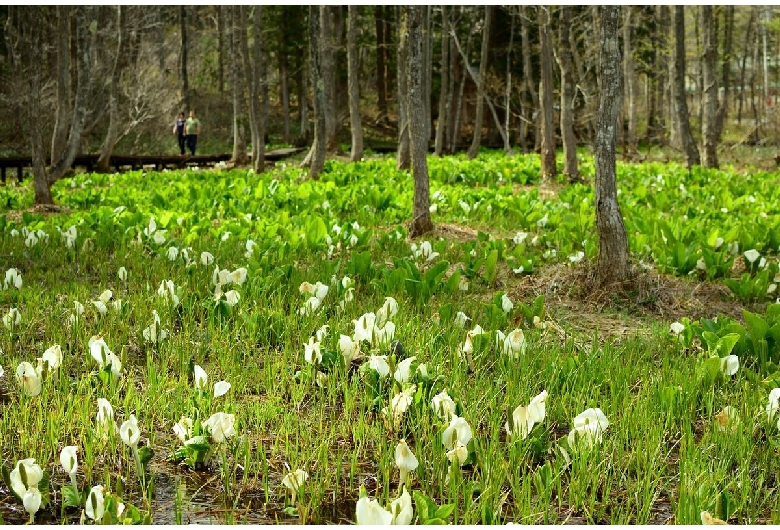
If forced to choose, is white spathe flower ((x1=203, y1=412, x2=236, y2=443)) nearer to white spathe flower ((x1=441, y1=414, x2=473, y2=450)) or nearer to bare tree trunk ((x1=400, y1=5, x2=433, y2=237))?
white spathe flower ((x1=441, y1=414, x2=473, y2=450))

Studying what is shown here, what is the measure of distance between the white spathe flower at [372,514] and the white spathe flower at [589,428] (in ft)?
3.10

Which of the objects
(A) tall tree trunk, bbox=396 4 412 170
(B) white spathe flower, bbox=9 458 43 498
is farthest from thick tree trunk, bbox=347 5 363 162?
(B) white spathe flower, bbox=9 458 43 498

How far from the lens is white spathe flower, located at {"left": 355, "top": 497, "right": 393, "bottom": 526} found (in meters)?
2.14

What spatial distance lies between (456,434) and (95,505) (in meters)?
1.17

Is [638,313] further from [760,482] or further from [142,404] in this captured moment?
[142,404]

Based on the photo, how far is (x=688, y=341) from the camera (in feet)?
14.2

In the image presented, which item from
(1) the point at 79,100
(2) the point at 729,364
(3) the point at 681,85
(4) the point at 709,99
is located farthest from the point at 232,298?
Result: (4) the point at 709,99

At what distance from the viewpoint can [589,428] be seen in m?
2.85

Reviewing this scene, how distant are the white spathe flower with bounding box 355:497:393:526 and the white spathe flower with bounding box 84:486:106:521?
2.53 feet

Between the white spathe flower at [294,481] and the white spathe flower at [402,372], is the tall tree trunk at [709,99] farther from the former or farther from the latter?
the white spathe flower at [294,481]

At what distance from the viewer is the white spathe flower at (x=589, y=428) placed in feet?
9.33

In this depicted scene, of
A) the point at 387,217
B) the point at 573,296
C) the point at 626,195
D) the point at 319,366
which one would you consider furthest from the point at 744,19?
the point at 319,366

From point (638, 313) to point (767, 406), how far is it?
2402mm

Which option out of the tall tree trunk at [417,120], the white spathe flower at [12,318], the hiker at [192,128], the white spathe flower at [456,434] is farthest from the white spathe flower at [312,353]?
the hiker at [192,128]
